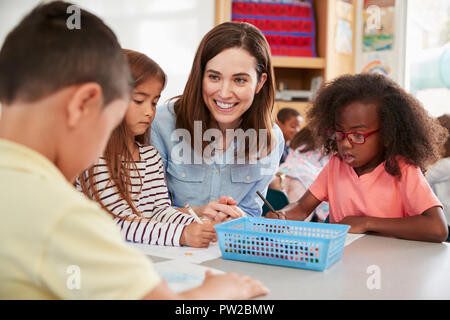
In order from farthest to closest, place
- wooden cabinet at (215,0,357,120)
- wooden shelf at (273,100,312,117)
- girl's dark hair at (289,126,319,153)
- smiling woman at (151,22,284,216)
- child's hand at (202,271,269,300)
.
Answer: wooden shelf at (273,100,312,117), wooden cabinet at (215,0,357,120), girl's dark hair at (289,126,319,153), smiling woman at (151,22,284,216), child's hand at (202,271,269,300)

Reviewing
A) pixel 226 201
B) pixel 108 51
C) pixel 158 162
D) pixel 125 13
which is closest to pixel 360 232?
pixel 226 201

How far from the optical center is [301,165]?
8.02 feet

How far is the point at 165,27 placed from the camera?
10.1 ft

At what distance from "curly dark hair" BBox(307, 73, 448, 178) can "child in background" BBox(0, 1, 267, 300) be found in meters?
0.79

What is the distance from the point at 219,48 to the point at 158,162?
1.38 feet

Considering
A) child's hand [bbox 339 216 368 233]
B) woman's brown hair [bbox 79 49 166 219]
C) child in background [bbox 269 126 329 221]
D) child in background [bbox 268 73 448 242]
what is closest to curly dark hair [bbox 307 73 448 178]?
child in background [bbox 268 73 448 242]

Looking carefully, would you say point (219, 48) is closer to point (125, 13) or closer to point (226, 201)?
point (226, 201)

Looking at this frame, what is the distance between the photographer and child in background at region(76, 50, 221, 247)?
1.09m

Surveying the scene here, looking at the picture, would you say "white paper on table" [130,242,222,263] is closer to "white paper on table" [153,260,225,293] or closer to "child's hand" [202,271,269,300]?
"white paper on table" [153,260,225,293]

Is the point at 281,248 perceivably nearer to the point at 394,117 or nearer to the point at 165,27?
the point at 394,117

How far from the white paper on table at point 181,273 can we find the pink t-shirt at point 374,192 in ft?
2.32

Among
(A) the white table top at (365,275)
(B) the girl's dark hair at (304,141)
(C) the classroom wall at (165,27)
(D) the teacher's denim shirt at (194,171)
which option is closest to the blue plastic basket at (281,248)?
(A) the white table top at (365,275)

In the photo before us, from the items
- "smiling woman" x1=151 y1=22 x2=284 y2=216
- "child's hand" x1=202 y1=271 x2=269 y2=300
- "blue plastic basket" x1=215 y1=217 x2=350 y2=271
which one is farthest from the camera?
"smiling woman" x1=151 y1=22 x2=284 y2=216

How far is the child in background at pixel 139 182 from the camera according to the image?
1.09 meters
